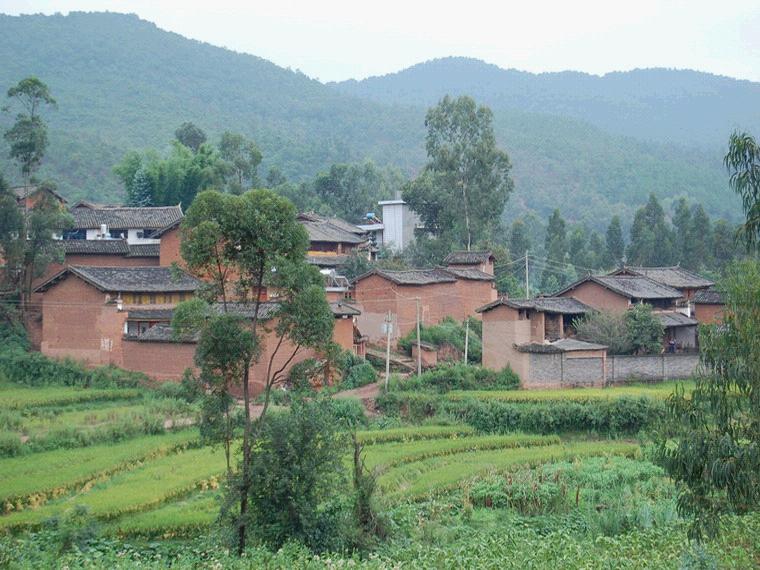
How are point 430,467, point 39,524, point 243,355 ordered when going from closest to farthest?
point 243,355
point 39,524
point 430,467

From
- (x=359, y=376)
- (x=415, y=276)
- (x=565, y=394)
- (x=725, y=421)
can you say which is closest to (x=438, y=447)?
(x=565, y=394)

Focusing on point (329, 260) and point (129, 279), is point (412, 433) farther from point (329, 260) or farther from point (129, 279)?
point (329, 260)

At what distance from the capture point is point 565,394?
28656 mm

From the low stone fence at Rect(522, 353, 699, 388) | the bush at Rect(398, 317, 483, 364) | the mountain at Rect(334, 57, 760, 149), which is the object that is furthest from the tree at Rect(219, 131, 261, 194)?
the mountain at Rect(334, 57, 760, 149)

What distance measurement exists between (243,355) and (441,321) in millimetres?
24178

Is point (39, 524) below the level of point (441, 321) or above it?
below

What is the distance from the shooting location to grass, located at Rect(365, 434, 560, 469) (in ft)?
72.9

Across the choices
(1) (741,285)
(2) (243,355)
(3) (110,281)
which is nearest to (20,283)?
A: (3) (110,281)

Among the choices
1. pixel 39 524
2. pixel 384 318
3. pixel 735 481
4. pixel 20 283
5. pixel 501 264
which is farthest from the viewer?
pixel 501 264

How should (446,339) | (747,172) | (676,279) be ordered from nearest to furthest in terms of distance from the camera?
(747,172), (446,339), (676,279)

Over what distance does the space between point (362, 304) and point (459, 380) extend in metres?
8.00

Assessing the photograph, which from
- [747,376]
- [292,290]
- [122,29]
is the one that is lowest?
[747,376]

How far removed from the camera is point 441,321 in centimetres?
3828

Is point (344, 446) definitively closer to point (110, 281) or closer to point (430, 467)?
point (430, 467)
